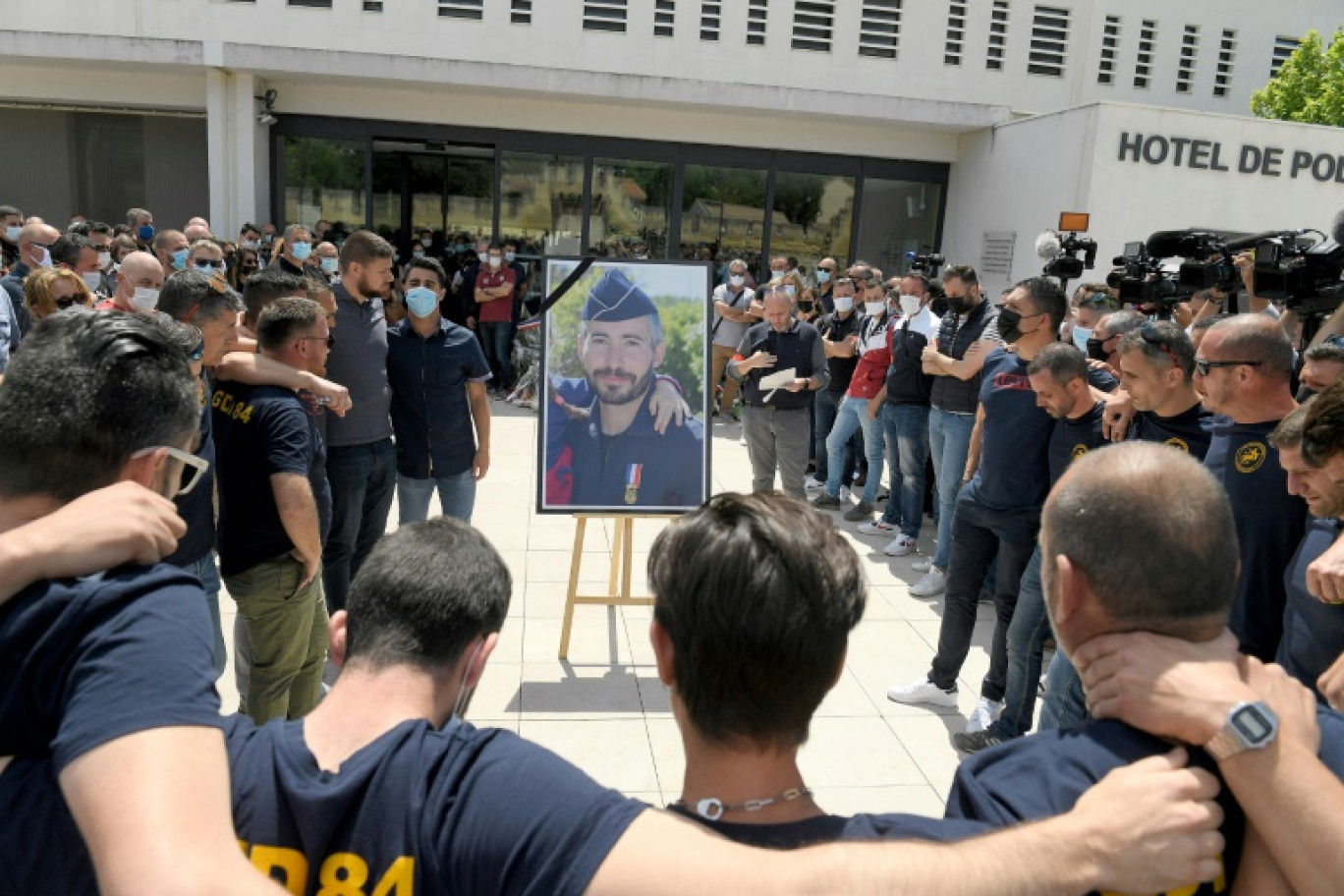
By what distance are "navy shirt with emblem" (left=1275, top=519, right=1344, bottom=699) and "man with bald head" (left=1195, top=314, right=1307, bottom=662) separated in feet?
1.09

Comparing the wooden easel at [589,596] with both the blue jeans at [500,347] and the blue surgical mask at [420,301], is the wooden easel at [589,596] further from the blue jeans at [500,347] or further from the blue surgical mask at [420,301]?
the blue jeans at [500,347]

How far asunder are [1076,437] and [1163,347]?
601 mm

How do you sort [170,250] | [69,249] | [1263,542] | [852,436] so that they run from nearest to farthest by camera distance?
[1263,542] → [69,249] → [852,436] → [170,250]

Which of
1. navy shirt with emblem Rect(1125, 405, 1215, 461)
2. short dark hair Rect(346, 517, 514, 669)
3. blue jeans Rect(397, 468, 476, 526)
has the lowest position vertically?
blue jeans Rect(397, 468, 476, 526)

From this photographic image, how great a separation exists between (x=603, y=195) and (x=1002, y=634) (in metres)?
13.2

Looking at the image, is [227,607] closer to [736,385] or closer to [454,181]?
[736,385]

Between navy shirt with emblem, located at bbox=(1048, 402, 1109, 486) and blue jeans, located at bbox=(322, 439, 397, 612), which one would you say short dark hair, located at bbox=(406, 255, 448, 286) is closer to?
blue jeans, located at bbox=(322, 439, 397, 612)

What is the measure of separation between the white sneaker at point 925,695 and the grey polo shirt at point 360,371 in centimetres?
282

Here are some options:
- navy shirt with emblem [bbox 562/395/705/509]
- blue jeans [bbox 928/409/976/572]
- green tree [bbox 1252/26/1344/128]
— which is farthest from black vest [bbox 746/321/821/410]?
green tree [bbox 1252/26/1344/128]

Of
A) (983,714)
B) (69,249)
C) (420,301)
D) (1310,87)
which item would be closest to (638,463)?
(420,301)

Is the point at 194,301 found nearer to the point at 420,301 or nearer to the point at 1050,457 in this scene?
the point at 420,301

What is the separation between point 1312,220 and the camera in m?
14.1

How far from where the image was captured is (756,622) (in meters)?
1.31

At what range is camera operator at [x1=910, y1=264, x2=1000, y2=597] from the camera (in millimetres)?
5973
